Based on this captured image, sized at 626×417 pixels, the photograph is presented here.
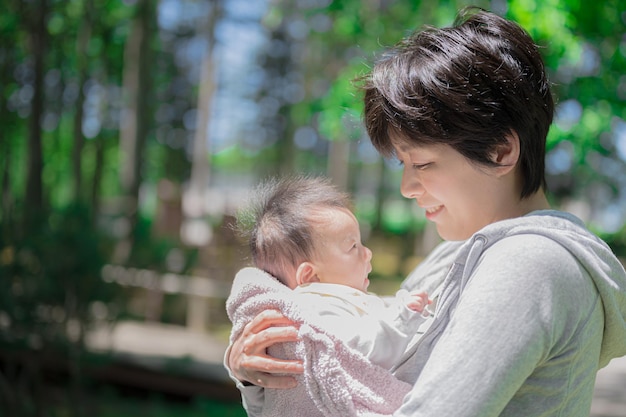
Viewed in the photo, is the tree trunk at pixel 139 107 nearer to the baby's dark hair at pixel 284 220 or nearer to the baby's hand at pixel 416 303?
the baby's dark hair at pixel 284 220

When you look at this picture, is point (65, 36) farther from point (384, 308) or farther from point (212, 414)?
point (384, 308)

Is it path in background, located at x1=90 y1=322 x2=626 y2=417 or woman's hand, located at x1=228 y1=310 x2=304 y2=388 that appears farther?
path in background, located at x1=90 y1=322 x2=626 y2=417

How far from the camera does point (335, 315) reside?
153cm

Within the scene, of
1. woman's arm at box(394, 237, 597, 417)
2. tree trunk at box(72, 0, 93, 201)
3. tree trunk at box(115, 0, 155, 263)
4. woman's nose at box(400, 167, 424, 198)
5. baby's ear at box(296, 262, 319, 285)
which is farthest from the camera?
tree trunk at box(115, 0, 155, 263)

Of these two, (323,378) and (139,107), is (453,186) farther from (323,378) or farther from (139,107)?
(139,107)

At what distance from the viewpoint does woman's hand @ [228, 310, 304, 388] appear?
4.80 ft

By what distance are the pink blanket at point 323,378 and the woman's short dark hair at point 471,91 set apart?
407mm

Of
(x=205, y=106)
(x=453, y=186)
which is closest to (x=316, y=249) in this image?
(x=453, y=186)

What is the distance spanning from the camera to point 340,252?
1.79 metres

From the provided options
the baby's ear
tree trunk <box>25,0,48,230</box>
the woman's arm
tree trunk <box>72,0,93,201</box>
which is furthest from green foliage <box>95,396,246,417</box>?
the woman's arm

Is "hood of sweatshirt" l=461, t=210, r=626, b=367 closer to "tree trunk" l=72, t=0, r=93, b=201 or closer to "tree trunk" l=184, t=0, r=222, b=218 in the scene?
"tree trunk" l=72, t=0, r=93, b=201

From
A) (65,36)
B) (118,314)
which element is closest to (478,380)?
(118,314)

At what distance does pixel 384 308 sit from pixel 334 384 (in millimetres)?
342

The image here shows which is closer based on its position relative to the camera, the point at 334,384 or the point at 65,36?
the point at 334,384
